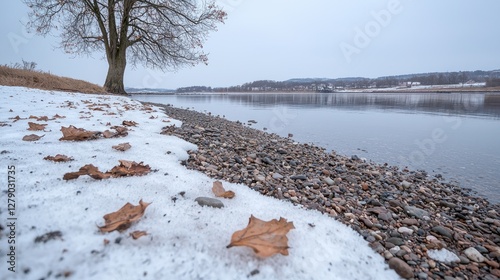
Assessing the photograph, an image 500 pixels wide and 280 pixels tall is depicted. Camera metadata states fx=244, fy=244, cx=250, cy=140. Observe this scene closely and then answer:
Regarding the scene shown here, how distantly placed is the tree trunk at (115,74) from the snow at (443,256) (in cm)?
1397

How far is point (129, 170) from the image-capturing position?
6.14 ft

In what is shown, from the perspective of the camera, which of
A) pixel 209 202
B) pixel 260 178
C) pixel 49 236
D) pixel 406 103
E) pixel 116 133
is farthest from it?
pixel 406 103

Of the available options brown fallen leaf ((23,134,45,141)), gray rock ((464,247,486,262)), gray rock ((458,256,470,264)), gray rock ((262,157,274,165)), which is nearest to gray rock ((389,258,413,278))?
gray rock ((458,256,470,264))

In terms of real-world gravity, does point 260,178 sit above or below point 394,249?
above

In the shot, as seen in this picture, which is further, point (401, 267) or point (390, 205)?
point (390, 205)

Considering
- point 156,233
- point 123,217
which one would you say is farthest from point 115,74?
point 156,233

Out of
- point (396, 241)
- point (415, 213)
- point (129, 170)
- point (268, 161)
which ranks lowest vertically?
point (415, 213)

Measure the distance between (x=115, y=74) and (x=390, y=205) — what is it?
13635mm

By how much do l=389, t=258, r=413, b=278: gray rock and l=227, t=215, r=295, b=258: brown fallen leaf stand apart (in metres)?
0.64

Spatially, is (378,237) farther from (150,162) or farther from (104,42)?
(104,42)

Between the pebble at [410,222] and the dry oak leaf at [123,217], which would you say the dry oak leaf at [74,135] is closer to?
the dry oak leaf at [123,217]

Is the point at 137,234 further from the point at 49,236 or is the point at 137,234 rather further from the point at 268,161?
the point at 268,161

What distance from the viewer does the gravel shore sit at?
1617mm

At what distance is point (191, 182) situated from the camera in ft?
6.42
